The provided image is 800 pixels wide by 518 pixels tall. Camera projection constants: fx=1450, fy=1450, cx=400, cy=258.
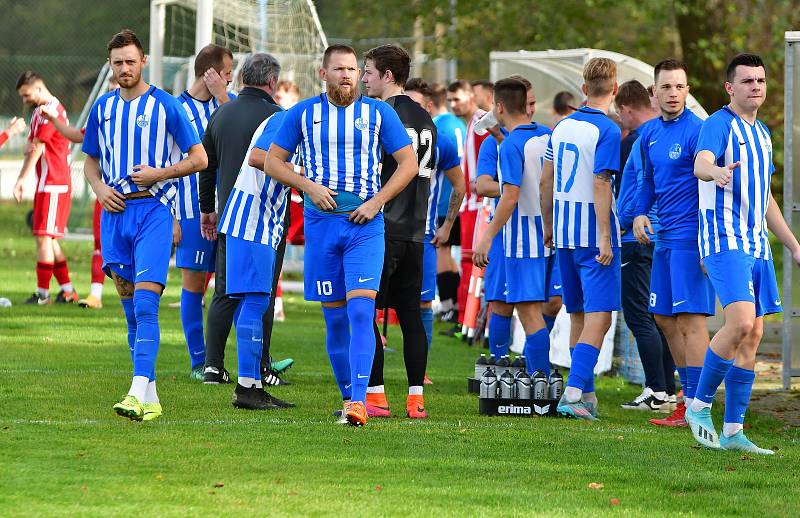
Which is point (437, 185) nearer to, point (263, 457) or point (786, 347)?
point (786, 347)

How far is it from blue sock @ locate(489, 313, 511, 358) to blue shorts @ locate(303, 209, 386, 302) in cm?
200

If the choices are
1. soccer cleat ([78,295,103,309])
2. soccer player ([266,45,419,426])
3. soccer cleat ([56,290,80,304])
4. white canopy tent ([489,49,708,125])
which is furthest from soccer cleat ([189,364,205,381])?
white canopy tent ([489,49,708,125])

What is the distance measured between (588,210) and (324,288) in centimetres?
182

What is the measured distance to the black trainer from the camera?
8570mm

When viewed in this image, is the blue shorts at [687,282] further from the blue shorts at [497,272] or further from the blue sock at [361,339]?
the blue sock at [361,339]

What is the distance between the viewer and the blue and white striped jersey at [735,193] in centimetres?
739

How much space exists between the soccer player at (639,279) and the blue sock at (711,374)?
1.78 metres

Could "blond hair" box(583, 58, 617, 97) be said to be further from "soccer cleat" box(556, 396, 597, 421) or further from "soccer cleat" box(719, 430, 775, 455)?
"soccer cleat" box(719, 430, 775, 455)

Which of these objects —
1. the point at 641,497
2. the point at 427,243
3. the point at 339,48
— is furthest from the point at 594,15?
the point at 641,497

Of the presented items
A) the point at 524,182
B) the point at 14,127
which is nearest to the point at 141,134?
the point at 524,182

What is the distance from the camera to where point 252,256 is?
871 centimetres

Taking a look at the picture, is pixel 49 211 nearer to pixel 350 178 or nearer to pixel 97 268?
pixel 97 268

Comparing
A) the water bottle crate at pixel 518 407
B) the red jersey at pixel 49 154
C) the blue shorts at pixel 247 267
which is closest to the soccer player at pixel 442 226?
the water bottle crate at pixel 518 407

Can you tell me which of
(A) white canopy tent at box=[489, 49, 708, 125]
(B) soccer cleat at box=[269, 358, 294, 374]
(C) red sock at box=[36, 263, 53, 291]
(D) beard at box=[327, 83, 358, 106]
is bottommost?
(B) soccer cleat at box=[269, 358, 294, 374]
